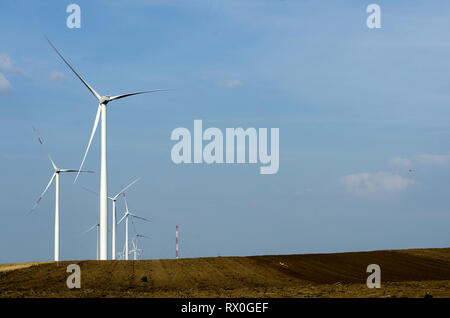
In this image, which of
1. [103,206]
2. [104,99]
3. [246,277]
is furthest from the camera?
[104,99]

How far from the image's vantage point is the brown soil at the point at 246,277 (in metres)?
41.8

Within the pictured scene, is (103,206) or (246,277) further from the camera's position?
(103,206)

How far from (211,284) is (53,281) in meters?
13.6

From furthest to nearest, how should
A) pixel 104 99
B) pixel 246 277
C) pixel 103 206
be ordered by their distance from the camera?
pixel 104 99 → pixel 103 206 → pixel 246 277

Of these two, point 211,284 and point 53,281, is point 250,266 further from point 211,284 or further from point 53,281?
point 53,281

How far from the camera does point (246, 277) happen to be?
189 feet

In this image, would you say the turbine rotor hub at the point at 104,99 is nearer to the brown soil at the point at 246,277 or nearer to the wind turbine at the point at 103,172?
the wind turbine at the point at 103,172

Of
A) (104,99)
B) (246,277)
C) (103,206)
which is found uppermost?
(104,99)

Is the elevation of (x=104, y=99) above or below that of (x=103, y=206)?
above

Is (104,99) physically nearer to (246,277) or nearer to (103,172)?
(103,172)

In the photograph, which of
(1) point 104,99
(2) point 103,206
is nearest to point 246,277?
(2) point 103,206
